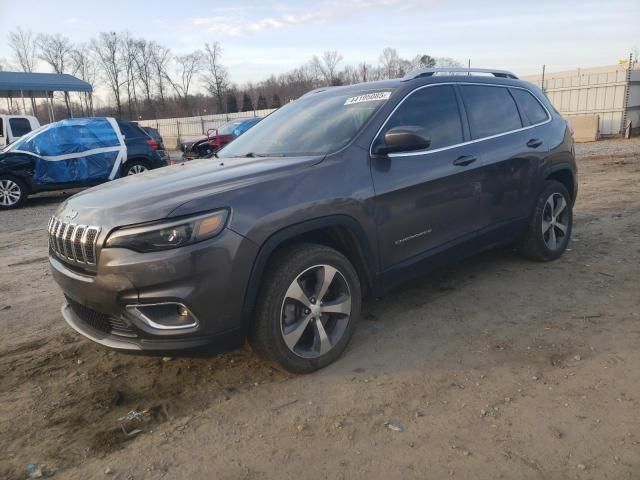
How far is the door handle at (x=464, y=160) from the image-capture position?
3836mm

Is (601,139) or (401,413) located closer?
(401,413)

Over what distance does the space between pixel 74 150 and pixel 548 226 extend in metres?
9.91

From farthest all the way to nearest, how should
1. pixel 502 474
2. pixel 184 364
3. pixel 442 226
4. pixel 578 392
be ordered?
pixel 442 226 → pixel 184 364 → pixel 578 392 → pixel 502 474

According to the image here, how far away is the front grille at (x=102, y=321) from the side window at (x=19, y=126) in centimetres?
1483

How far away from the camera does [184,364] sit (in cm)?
334

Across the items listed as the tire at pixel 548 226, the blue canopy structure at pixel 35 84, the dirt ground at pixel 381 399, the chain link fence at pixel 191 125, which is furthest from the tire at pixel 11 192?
the chain link fence at pixel 191 125

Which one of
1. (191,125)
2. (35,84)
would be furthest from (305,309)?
(191,125)

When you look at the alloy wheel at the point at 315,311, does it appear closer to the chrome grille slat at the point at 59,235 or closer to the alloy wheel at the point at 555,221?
the chrome grille slat at the point at 59,235

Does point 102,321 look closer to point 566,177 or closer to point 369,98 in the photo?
point 369,98

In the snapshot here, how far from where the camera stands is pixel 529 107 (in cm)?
481

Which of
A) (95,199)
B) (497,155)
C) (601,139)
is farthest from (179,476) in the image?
(601,139)

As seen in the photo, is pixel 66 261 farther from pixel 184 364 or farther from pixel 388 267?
pixel 388 267

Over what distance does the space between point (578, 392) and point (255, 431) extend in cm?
180

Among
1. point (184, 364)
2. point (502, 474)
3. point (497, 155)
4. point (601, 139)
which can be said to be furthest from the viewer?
point (601, 139)
